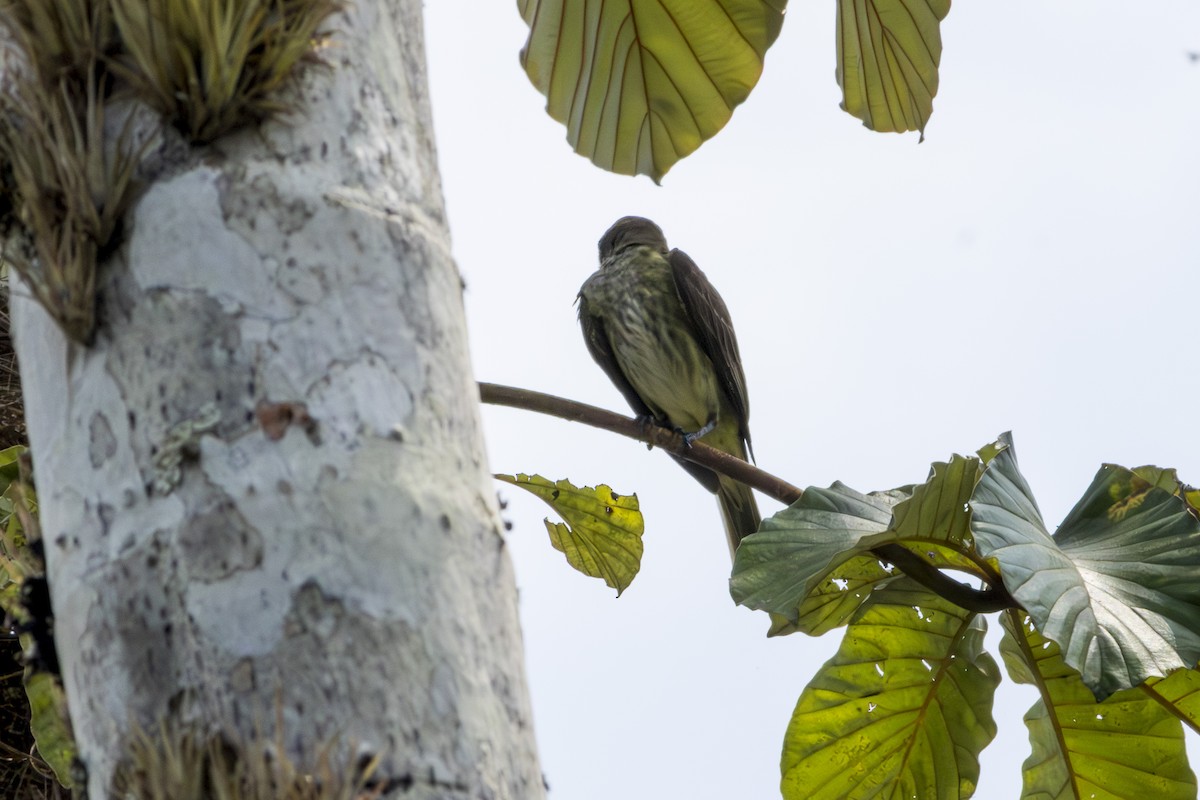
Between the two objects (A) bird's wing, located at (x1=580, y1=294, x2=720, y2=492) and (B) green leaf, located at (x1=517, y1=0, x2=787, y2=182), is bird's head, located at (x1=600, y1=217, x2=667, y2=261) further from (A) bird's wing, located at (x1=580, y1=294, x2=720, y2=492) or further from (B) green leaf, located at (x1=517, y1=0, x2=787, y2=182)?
(B) green leaf, located at (x1=517, y1=0, x2=787, y2=182)

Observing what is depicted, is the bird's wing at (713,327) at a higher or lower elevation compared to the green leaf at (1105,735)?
higher

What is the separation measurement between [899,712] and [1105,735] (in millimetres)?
316

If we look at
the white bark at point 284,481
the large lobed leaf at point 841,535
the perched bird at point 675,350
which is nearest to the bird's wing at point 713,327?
the perched bird at point 675,350

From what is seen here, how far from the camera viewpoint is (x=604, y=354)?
3.93 m

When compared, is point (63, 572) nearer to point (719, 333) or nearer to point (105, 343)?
point (105, 343)

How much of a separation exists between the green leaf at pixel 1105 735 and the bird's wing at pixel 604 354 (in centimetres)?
195

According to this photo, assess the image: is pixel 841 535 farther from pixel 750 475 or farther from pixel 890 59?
pixel 890 59

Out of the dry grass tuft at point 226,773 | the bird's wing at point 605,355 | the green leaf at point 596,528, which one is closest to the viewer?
the dry grass tuft at point 226,773

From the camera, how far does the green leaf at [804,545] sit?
1.79 metres

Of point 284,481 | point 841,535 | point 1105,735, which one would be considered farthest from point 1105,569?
point 284,481

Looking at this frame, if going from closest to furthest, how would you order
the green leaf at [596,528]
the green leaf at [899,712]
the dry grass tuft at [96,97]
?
the dry grass tuft at [96,97] < the green leaf at [899,712] < the green leaf at [596,528]

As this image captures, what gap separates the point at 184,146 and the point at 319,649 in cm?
36

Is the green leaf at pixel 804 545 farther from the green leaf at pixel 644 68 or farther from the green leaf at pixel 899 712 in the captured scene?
the green leaf at pixel 644 68

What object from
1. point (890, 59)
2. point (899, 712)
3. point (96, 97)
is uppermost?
point (890, 59)
